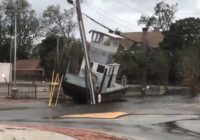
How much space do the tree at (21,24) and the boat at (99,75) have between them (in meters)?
82.2

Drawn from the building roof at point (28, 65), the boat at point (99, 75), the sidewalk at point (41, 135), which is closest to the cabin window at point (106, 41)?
the boat at point (99, 75)

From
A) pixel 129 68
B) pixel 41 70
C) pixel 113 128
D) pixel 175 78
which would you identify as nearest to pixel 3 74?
pixel 129 68

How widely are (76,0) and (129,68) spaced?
38.4 metres

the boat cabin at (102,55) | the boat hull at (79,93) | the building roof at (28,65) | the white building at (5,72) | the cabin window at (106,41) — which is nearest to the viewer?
the boat hull at (79,93)

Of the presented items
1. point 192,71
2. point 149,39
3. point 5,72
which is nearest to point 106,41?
point 192,71

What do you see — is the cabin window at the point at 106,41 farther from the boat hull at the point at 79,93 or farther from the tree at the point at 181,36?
the tree at the point at 181,36

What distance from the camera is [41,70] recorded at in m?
112

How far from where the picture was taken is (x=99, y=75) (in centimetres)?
4803

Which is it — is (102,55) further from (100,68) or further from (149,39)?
(149,39)

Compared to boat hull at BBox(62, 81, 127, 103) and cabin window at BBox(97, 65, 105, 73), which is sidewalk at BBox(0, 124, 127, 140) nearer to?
boat hull at BBox(62, 81, 127, 103)

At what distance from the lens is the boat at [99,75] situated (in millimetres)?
45750

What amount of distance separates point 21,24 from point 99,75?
8420cm

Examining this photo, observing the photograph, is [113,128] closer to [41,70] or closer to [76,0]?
[76,0]

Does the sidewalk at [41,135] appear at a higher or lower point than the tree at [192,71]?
lower
